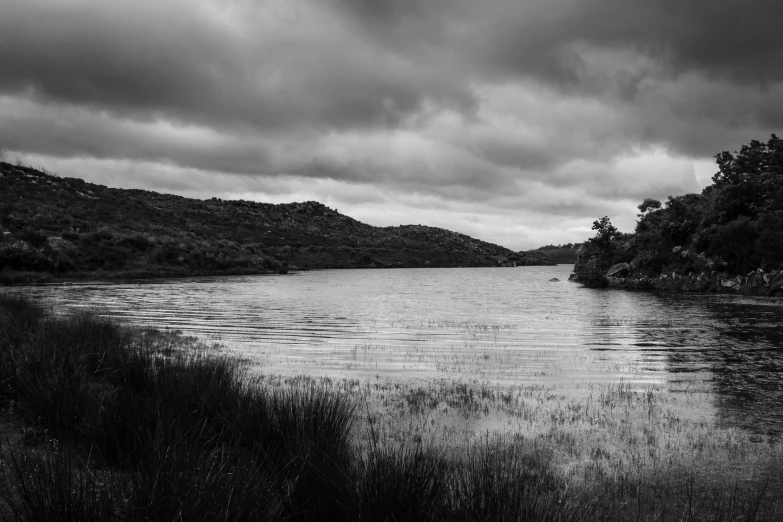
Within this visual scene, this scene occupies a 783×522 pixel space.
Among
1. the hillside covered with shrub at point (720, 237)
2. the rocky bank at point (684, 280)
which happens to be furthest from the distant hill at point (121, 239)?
the hillside covered with shrub at point (720, 237)

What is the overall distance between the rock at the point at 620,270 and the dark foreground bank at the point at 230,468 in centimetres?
5648

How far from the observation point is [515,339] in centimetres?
2052

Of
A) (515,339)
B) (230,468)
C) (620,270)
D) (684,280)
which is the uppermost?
(620,270)

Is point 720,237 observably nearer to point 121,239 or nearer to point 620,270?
point 620,270

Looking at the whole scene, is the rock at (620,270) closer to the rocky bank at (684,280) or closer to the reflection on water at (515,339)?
the rocky bank at (684,280)

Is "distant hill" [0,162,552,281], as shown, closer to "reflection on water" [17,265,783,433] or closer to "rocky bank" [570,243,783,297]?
"reflection on water" [17,265,783,433]

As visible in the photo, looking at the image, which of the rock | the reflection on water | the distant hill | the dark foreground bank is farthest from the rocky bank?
the distant hill

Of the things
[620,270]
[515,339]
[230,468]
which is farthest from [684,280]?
[230,468]

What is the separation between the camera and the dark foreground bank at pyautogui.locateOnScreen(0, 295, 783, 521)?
156 inches

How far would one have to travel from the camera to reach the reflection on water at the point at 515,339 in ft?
43.7

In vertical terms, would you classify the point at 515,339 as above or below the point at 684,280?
below

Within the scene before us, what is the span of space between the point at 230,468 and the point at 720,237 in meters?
49.7

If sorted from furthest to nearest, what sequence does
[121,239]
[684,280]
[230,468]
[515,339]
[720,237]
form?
[121,239] → [684,280] → [720,237] → [515,339] → [230,468]

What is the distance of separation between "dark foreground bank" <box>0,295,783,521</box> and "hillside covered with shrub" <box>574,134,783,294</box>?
41.1 metres
